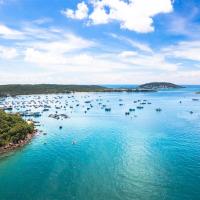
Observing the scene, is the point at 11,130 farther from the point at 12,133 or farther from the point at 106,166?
the point at 106,166

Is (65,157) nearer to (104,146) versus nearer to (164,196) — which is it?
(104,146)

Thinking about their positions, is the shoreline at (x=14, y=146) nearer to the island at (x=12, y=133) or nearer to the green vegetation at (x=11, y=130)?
the island at (x=12, y=133)

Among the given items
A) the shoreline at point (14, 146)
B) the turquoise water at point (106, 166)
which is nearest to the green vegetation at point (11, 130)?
the shoreline at point (14, 146)

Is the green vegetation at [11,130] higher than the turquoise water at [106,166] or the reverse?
higher

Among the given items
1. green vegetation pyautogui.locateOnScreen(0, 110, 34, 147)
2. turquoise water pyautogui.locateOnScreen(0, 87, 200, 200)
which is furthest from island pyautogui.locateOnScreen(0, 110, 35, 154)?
turquoise water pyautogui.locateOnScreen(0, 87, 200, 200)

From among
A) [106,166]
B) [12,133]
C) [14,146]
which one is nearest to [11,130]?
[12,133]

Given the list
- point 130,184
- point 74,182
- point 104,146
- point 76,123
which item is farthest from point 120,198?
point 76,123
